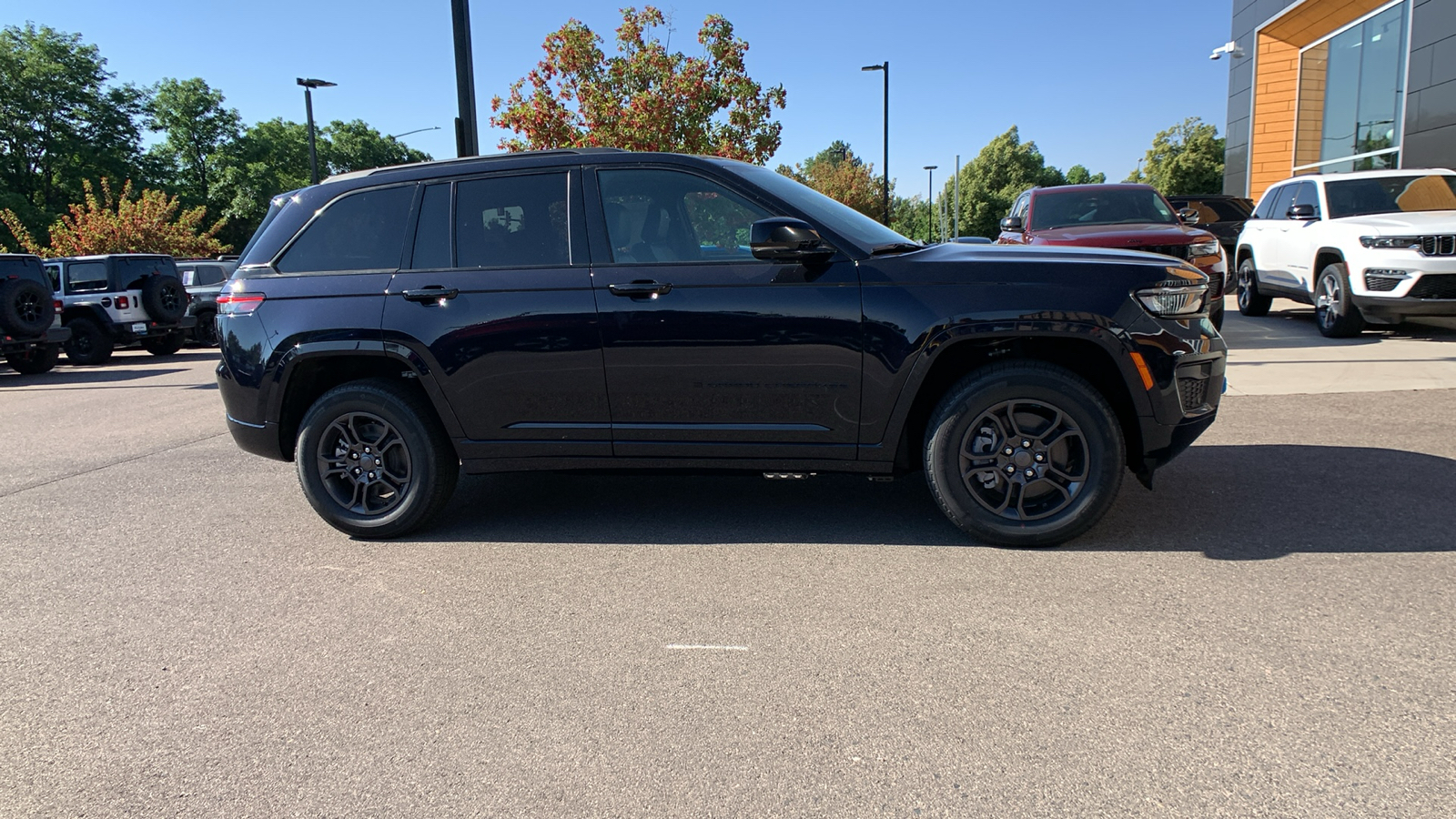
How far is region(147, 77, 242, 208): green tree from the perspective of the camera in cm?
5959

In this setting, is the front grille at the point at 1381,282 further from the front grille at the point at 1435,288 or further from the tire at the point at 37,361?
the tire at the point at 37,361

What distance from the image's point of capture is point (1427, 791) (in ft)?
7.52

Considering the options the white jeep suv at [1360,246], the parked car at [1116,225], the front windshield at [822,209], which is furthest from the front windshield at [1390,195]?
the front windshield at [822,209]

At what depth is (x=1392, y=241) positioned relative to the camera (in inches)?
392

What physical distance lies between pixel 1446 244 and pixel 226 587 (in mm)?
11363

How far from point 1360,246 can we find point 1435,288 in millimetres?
879

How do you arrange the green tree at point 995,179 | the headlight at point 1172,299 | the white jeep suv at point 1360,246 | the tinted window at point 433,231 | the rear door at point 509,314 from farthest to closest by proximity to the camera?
the green tree at point 995,179 → the white jeep suv at point 1360,246 → the tinted window at point 433,231 → the rear door at point 509,314 → the headlight at point 1172,299

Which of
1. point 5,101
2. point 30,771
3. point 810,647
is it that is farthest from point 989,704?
point 5,101

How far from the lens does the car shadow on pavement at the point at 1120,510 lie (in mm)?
4238

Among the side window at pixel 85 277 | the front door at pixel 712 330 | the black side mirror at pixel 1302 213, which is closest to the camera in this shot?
the front door at pixel 712 330

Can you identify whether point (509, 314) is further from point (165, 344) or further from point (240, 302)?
point (165, 344)

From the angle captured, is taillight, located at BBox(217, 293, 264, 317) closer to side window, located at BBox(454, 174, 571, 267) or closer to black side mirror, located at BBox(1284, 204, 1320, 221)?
side window, located at BBox(454, 174, 571, 267)

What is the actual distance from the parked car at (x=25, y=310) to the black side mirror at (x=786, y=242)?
1348 cm

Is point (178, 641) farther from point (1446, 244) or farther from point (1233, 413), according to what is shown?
point (1446, 244)
